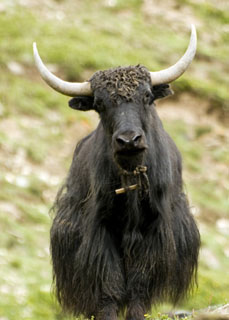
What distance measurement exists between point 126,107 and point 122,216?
1.17 m

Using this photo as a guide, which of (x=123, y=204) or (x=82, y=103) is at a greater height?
(x=82, y=103)

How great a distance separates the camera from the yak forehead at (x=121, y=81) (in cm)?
852

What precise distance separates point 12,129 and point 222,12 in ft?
35.3

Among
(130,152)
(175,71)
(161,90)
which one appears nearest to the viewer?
(130,152)

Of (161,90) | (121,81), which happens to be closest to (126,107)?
(121,81)

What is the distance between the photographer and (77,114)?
2027cm

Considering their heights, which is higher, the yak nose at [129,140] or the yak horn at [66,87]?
the yak horn at [66,87]

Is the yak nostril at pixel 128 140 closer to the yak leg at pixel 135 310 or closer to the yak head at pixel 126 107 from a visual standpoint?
the yak head at pixel 126 107

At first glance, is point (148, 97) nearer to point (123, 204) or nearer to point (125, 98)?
point (125, 98)

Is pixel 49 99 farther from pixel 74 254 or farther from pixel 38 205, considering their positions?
pixel 74 254

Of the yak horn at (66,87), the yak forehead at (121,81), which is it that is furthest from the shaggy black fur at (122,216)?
the yak horn at (66,87)

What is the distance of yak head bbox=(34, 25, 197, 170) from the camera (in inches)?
321

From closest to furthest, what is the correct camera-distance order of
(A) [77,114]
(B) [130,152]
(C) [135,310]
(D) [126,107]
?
(B) [130,152] → (D) [126,107] → (C) [135,310] → (A) [77,114]

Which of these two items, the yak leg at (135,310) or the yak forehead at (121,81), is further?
the yak leg at (135,310)
